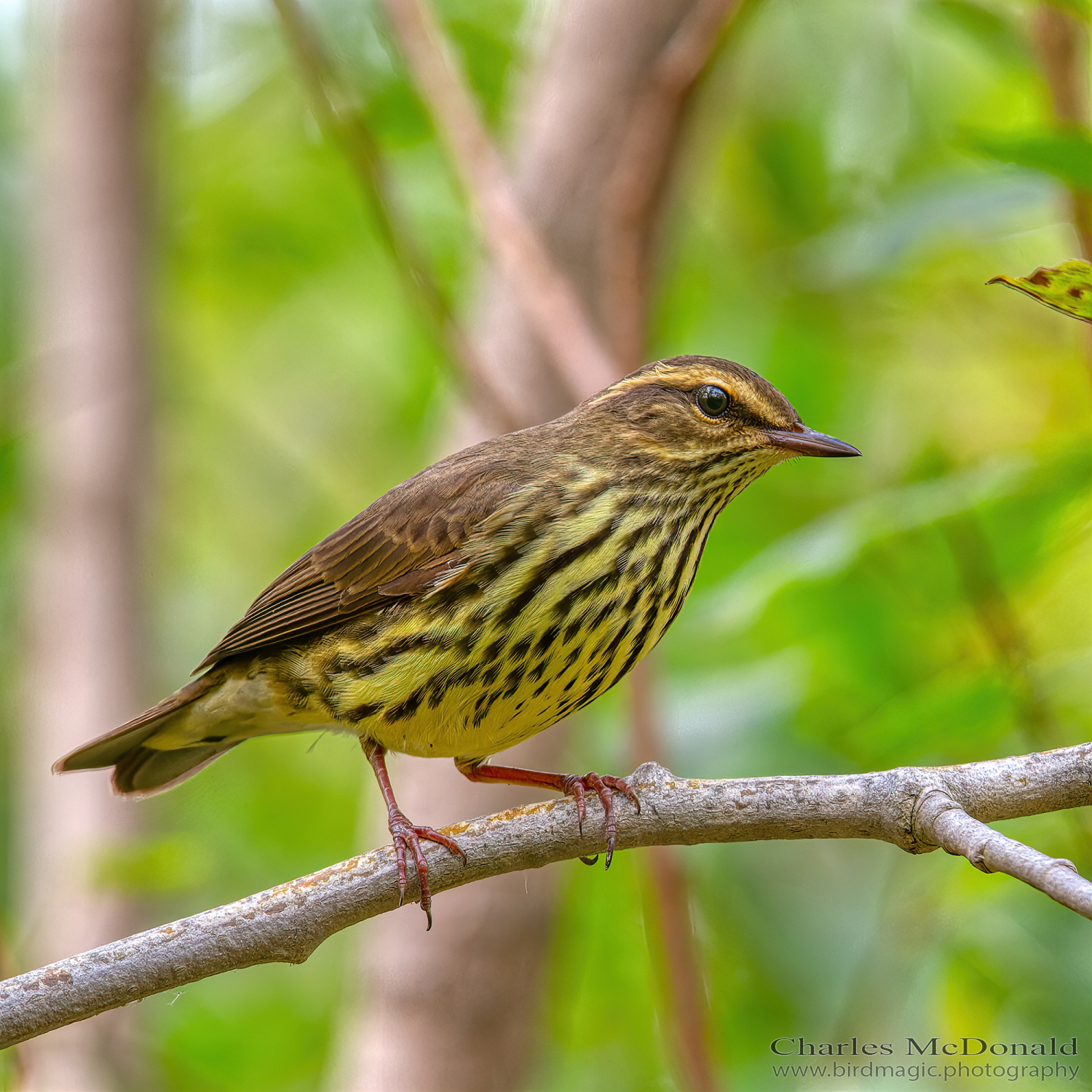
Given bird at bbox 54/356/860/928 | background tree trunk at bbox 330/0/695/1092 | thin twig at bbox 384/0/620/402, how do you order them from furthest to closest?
background tree trunk at bbox 330/0/695/1092 < thin twig at bbox 384/0/620/402 < bird at bbox 54/356/860/928

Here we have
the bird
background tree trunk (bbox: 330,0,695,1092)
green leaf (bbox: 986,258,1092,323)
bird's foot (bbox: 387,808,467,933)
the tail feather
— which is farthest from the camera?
background tree trunk (bbox: 330,0,695,1092)

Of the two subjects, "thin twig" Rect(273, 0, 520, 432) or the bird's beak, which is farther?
"thin twig" Rect(273, 0, 520, 432)

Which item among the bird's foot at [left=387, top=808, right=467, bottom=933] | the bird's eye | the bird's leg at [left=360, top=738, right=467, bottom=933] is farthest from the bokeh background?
the bird's foot at [left=387, top=808, right=467, bottom=933]

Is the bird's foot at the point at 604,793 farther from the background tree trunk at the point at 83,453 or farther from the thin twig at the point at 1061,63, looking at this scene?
the background tree trunk at the point at 83,453

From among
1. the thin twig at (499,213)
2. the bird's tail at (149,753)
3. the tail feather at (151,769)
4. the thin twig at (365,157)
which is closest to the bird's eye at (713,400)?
the thin twig at (499,213)

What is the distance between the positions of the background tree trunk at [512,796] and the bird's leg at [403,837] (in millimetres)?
1143

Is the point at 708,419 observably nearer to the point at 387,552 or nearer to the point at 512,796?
the point at 387,552

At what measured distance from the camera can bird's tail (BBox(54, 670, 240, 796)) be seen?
455cm

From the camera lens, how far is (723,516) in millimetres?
5902

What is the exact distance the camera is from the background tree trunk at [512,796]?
5172 millimetres

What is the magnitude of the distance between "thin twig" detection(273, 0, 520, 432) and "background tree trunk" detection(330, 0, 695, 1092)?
37.7 inches

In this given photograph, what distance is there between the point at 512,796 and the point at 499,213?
2248mm

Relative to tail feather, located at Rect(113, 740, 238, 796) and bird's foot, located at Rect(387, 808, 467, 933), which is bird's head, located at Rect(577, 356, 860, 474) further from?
tail feather, located at Rect(113, 740, 238, 796)

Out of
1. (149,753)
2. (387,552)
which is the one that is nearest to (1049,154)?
(387,552)
